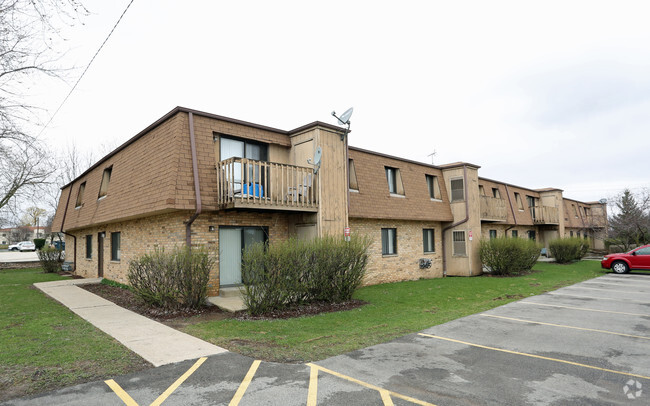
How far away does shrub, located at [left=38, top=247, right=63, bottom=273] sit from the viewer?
21688 mm

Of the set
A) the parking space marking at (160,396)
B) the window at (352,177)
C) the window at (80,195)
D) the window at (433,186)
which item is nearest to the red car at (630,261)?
the window at (433,186)

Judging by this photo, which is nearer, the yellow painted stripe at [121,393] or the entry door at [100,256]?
the yellow painted stripe at [121,393]

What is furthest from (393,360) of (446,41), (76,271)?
(76,271)

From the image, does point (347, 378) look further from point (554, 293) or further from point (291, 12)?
point (554, 293)

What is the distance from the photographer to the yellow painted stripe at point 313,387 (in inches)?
164

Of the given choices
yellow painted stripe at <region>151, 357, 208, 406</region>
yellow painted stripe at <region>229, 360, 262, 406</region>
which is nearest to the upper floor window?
yellow painted stripe at <region>229, 360, 262, 406</region>

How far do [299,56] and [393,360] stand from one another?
8.39 meters

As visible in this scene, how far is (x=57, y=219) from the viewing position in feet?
72.3

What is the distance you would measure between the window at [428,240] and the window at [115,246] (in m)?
13.4

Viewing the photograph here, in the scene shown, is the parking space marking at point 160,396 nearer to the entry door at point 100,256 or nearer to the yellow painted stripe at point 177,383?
the yellow painted stripe at point 177,383

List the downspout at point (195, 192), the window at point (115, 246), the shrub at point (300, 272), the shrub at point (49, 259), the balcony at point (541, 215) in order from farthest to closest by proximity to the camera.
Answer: the balcony at point (541, 215)
the shrub at point (49, 259)
the window at point (115, 246)
the downspout at point (195, 192)
the shrub at point (300, 272)

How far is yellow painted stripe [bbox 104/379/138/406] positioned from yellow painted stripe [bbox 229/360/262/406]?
1.05 m

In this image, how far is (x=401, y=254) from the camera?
54.7 feet

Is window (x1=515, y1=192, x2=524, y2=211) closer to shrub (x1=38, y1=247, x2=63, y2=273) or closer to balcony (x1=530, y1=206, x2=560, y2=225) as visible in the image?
balcony (x1=530, y1=206, x2=560, y2=225)
